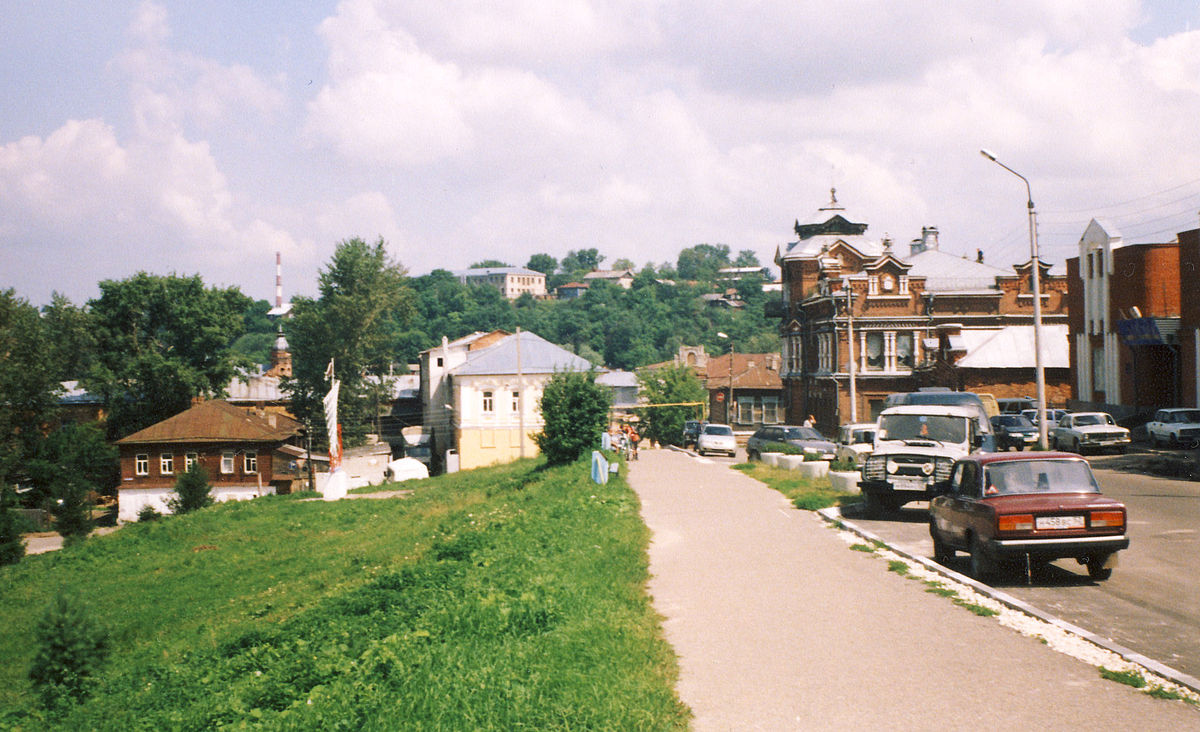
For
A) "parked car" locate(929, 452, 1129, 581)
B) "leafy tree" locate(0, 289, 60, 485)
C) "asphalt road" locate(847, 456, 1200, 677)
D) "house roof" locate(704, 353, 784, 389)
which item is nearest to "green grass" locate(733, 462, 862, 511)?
"asphalt road" locate(847, 456, 1200, 677)

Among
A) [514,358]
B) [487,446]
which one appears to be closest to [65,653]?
[487,446]

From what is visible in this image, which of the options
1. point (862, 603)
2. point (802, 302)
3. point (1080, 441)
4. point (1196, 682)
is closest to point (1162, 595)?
point (862, 603)

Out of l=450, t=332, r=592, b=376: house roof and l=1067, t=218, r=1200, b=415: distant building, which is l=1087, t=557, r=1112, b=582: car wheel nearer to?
l=1067, t=218, r=1200, b=415: distant building

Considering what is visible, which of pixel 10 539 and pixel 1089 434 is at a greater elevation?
pixel 1089 434

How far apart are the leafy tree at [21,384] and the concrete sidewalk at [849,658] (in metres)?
46.9

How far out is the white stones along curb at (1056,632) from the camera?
729cm

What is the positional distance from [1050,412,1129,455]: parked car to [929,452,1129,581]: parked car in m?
22.9

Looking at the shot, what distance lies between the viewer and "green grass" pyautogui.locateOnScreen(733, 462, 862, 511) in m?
20.6

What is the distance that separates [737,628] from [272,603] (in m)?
13.9

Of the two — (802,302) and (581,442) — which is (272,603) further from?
(802,302)

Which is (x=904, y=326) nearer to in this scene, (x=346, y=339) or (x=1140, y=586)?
(x=346, y=339)

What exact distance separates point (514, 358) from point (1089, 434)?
3795cm

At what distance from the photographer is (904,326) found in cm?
5466

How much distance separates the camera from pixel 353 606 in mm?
12062
